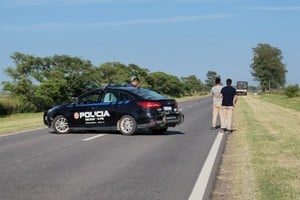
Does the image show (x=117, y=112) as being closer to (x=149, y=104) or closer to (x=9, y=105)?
(x=149, y=104)

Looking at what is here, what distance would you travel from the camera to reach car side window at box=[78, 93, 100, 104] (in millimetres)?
20016

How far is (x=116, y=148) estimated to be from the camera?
594 inches

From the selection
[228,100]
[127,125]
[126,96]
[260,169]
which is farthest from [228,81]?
[260,169]

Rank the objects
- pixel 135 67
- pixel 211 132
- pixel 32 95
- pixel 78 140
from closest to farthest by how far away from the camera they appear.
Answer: pixel 78 140 < pixel 211 132 < pixel 32 95 < pixel 135 67

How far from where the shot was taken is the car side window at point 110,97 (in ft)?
64.1

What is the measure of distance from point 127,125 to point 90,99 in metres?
1.91

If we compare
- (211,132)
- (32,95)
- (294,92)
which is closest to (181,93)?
(294,92)

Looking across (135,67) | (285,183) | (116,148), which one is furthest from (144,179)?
(135,67)

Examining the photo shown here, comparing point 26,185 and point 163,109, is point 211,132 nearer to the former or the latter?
point 163,109

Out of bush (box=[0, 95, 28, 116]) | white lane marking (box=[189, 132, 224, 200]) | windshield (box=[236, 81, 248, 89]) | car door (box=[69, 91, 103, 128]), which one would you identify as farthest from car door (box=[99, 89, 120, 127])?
windshield (box=[236, 81, 248, 89])

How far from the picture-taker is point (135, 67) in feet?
322

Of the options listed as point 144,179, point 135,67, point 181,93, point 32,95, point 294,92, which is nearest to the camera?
point 144,179

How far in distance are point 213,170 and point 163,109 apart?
26.2 feet

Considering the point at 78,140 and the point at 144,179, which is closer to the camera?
the point at 144,179
